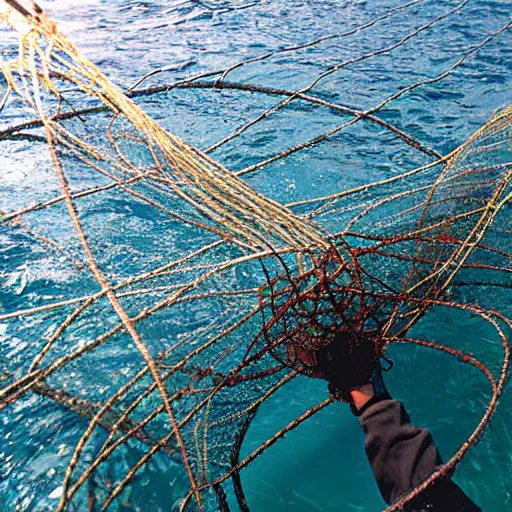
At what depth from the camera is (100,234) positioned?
498 cm

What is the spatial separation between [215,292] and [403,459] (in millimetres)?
1669

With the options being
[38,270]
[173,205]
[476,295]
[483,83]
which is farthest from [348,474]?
[483,83]

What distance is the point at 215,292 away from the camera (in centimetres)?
343

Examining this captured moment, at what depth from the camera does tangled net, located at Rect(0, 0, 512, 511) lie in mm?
2326

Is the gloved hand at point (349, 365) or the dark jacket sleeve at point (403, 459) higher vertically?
the gloved hand at point (349, 365)

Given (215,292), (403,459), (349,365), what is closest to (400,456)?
(403,459)

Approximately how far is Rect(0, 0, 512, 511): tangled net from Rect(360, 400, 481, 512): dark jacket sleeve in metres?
0.13

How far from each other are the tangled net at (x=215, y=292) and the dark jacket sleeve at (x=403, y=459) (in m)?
0.13

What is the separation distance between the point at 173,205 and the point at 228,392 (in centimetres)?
217

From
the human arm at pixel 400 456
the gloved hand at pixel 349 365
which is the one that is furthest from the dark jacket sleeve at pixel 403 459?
the gloved hand at pixel 349 365

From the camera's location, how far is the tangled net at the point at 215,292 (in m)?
2.33

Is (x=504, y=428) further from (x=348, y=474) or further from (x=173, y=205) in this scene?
(x=173, y=205)

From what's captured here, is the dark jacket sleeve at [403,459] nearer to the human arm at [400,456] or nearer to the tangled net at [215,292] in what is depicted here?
the human arm at [400,456]

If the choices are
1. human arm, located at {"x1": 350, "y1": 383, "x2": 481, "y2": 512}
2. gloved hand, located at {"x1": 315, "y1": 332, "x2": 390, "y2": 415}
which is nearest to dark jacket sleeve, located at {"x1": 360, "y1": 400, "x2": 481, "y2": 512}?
human arm, located at {"x1": 350, "y1": 383, "x2": 481, "y2": 512}
